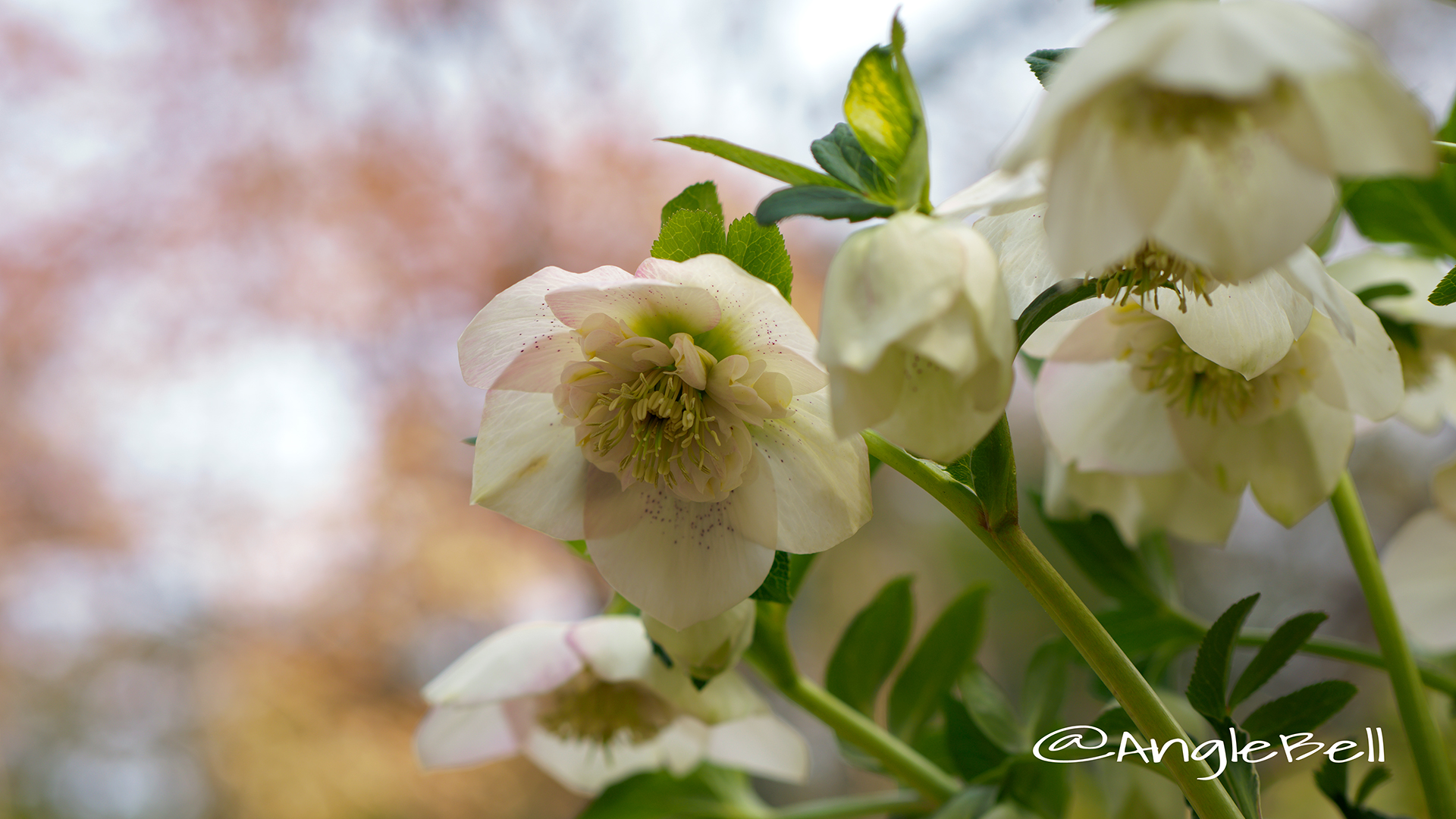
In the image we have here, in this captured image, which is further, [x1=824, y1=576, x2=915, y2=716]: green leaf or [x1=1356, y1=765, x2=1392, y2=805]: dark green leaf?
[x1=824, y1=576, x2=915, y2=716]: green leaf

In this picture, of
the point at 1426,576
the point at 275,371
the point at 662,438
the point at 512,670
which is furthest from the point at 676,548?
the point at 275,371

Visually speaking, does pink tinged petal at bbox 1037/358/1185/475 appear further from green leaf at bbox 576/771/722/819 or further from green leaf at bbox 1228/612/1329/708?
green leaf at bbox 576/771/722/819

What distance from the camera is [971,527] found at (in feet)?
0.68

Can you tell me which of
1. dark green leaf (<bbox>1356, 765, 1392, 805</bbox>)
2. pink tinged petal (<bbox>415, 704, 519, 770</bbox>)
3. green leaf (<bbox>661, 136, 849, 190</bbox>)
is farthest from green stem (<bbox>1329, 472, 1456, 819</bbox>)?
pink tinged petal (<bbox>415, 704, 519, 770</bbox>)

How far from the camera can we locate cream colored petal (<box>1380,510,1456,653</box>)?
0.38 m

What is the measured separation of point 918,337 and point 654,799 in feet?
1.13

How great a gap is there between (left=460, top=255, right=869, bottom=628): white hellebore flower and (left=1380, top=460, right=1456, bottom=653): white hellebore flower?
0.31 m

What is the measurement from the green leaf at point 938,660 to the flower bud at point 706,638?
17cm

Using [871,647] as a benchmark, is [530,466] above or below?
above

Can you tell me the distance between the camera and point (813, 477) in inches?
9.3

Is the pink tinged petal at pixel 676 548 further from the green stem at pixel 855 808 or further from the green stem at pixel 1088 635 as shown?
the green stem at pixel 855 808

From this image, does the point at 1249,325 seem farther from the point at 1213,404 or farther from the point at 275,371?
the point at 275,371

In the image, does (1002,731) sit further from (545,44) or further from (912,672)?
(545,44)

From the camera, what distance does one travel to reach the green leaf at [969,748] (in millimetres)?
343
